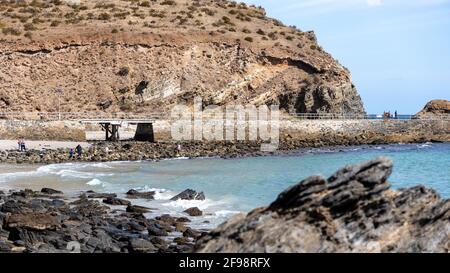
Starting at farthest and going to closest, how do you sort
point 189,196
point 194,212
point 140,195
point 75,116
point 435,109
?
1. point 435,109
2. point 75,116
3. point 140,195
4. point 189,196
5. point 194,212

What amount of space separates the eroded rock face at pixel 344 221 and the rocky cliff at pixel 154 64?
160 ft

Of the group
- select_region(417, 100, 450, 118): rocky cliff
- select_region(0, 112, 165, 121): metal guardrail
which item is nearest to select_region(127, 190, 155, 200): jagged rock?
select_region(0, 112, 165, 121): metal guardrail

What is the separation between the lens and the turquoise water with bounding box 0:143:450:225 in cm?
2309

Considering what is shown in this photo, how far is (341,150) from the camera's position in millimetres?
49750

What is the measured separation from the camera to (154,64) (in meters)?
59.8

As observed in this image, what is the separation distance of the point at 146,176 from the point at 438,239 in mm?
24581

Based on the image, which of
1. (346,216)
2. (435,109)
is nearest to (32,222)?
(346,216)

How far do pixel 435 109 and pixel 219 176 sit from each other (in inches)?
1765

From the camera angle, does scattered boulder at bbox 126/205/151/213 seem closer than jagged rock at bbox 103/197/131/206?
Yes

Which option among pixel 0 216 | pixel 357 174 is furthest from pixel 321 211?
pixel 0 216

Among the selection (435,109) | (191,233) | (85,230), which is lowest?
(191,233)

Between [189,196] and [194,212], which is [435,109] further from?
[194,212]

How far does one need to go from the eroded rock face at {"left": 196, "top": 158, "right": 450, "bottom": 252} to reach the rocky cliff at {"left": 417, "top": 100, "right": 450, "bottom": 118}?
2482 inches

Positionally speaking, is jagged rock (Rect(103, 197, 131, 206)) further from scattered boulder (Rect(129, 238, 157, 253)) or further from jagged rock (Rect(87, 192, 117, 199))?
scattered boulder (Rect(129, 238, 157, 253))
